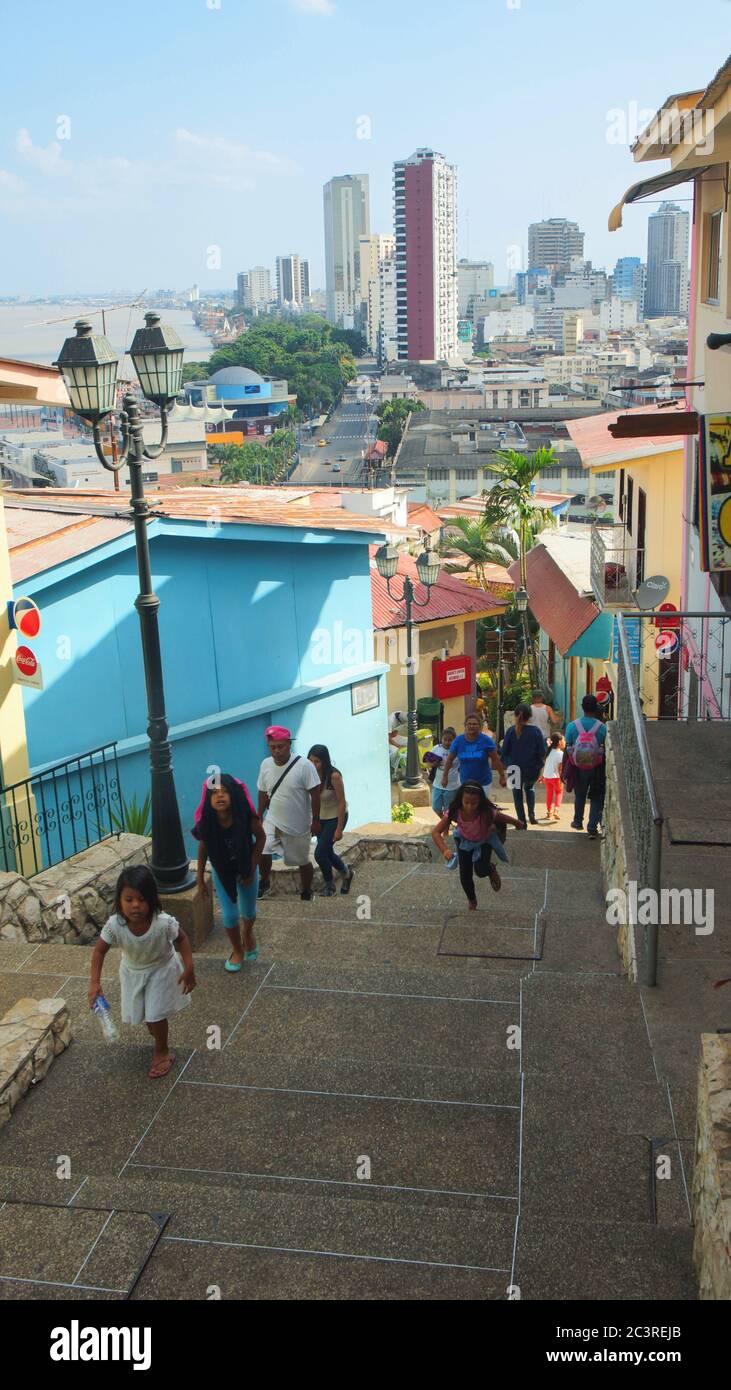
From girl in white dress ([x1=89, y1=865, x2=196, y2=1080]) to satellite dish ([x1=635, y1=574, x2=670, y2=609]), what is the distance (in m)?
14.4

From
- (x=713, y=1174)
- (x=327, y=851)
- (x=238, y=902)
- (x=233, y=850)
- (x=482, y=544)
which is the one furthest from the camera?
(x=482, y=544)

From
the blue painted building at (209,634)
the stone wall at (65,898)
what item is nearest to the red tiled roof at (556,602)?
the blue painted building at (209,634)

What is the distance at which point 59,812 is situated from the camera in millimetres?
9914

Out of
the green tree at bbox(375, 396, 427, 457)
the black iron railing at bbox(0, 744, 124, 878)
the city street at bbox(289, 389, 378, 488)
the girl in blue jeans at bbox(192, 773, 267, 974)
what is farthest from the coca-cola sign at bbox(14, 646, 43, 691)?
the green tree at bbox(375, 396, 427, 457)

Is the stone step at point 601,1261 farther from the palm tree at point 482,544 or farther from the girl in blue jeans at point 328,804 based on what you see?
the palm tree at point 482,544

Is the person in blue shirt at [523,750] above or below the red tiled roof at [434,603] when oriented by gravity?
above

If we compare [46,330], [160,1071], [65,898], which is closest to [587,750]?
[65,898]

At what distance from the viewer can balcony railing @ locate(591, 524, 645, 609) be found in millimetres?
20594

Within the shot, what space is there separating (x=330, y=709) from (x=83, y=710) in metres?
3.76

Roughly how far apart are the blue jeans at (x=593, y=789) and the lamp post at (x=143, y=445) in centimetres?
430

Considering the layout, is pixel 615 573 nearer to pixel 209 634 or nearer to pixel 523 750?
pixel 523 750

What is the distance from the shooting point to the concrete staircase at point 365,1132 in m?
4.14

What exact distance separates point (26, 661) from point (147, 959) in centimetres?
429

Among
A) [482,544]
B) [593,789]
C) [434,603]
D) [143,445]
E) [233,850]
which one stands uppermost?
[143,445]
